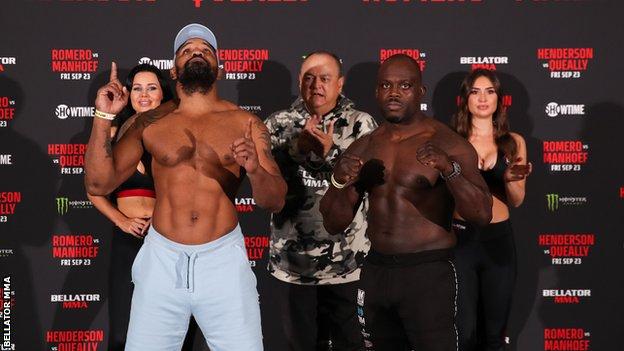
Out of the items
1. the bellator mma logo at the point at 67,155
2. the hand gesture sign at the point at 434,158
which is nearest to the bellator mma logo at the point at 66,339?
the bellator mma logo at the point at 67,155

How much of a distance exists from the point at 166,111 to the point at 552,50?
2598mm

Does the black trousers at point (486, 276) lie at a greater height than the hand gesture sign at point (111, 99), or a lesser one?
lesser

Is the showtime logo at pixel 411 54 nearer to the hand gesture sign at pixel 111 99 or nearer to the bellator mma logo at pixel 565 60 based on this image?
the bellator mma logo at pixel 565 60

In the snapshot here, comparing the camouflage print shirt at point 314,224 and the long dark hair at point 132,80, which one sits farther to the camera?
the long dark hair at point 132,80

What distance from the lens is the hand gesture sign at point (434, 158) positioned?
127 inches

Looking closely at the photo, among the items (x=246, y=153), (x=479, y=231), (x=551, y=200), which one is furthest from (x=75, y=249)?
(x=551, y=200)

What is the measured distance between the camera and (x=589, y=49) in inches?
198

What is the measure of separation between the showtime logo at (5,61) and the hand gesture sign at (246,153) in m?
2.40

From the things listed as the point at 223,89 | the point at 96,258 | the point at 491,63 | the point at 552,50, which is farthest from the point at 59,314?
the point at 552,50

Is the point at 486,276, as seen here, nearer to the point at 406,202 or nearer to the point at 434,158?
the point at 406,202

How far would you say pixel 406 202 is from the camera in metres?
3.43

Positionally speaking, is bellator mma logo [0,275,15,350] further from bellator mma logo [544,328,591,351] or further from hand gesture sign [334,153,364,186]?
bellator mma logo [544,328,591,351]

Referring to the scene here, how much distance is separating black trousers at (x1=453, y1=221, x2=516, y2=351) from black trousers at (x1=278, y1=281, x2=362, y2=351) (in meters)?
0.62

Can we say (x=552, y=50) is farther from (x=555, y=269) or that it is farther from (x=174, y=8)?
(x=174, y=8)
